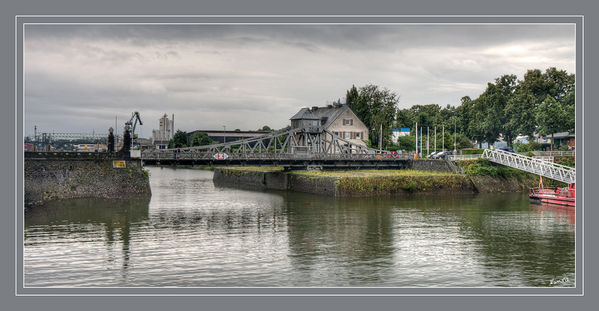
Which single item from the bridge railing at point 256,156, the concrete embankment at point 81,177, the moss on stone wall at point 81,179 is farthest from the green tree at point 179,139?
the moss on stone wall at point 81,179

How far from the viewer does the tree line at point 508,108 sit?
85062 millimetres

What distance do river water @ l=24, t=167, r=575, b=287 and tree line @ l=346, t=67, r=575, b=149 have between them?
34.9 meters

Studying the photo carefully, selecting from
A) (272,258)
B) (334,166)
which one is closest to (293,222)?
(272,258)

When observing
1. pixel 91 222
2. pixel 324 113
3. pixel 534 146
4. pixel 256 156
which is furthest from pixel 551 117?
pixel 91 222

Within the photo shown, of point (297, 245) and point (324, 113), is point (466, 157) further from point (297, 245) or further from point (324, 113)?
point (297, 245)

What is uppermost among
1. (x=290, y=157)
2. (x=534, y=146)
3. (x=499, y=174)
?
(x=534, y=146)

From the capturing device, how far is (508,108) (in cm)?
9688

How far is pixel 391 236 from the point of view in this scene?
121 ft

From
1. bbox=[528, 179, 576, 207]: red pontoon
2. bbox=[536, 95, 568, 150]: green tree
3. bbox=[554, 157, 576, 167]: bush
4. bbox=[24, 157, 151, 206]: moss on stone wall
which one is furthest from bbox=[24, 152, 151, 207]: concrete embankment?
bbox=[536, 95, 568, 150]: green tree

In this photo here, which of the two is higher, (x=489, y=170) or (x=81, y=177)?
(x=489, y=170)

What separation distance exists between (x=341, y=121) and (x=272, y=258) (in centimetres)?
7590

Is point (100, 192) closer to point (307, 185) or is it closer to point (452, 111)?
point (307, 185)

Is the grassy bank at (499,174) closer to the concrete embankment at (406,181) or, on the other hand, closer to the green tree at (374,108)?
the concrete embankment at (406,181)

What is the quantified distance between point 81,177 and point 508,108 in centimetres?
6839
